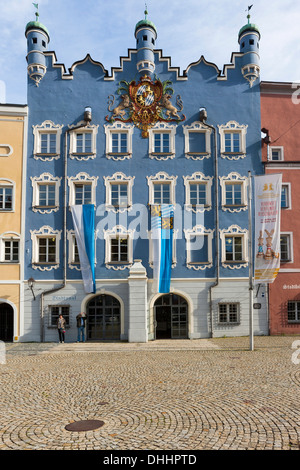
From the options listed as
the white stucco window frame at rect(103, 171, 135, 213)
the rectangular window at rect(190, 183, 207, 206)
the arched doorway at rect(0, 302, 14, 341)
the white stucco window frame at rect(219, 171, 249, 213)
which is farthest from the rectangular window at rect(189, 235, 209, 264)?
the arched doorway at rect(0, 302, 14, 341)

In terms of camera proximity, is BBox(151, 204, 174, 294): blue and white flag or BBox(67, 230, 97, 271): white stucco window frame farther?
BBox(67, 230, 97, 271): white stucco window frame

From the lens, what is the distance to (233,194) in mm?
26484

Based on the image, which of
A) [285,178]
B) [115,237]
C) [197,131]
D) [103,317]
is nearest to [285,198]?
[285,178]

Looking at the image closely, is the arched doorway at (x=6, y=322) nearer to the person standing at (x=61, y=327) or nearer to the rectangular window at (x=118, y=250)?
the person standing at (x=61, y=327)

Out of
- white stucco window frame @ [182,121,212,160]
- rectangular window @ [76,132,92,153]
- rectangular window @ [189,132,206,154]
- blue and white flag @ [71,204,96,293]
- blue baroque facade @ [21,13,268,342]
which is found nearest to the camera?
blue and white flag @ [71,204,96,293]

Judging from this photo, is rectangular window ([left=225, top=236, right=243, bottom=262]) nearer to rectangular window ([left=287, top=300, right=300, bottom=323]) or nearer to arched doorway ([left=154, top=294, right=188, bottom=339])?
arched doorway ([left=154, top=294, right=188, bottom=339])

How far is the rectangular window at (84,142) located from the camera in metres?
26.6

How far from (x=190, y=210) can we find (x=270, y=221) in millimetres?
4943

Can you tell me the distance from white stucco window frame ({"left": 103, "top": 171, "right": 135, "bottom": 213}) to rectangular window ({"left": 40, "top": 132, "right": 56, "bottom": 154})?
12.9ft

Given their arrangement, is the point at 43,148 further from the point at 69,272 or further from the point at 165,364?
the point at 165,364

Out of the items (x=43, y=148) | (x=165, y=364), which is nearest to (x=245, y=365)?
(x=165, y=364)

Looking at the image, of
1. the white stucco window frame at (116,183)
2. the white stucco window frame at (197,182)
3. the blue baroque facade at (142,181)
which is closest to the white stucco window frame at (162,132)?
the blue baroque facade at (142,181)

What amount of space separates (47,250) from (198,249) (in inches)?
371

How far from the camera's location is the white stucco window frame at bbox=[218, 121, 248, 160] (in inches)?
1046
